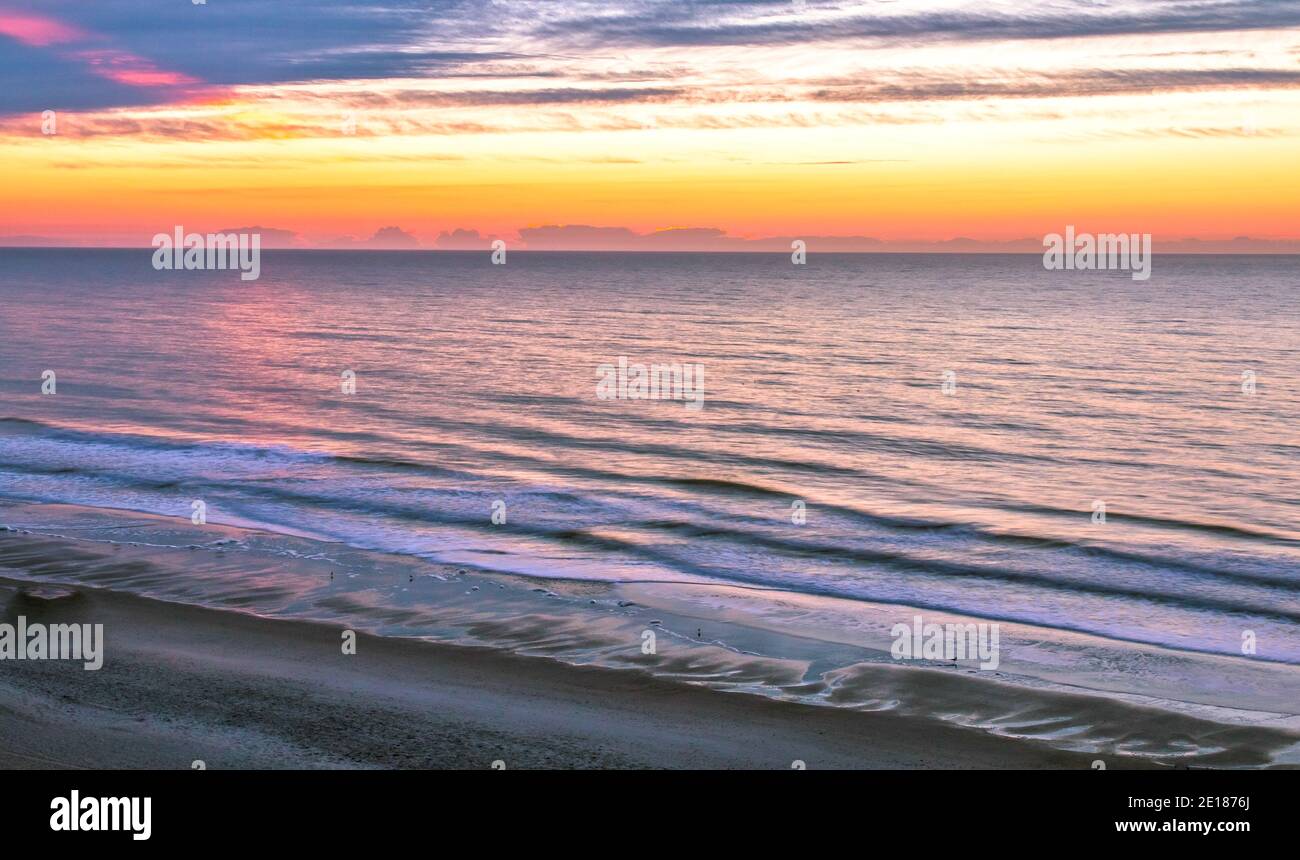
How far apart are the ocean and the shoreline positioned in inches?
20.1

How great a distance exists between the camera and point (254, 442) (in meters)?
32.7

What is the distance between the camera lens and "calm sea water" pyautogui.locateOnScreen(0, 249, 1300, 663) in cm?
1991

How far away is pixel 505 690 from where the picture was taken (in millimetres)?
13227

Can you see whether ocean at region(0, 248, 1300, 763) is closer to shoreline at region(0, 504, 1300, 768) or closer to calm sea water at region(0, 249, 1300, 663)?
calm sea water at region(0, 249, 1300, 663)

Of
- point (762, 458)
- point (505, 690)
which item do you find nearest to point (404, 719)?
point (505, 690)

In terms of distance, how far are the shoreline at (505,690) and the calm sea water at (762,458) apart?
3.25 meters

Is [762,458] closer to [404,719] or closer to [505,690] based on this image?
[505,690]

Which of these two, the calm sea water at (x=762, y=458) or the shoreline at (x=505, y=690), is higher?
the calm sea water at (x=762, y=458)

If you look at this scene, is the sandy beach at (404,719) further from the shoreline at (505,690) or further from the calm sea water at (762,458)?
the calm sea water at (762,458)

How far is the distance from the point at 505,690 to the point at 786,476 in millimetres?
15635

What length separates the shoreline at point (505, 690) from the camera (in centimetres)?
1134

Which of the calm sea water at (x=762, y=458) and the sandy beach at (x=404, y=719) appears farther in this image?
the calm sea water at (x=762, y=458)

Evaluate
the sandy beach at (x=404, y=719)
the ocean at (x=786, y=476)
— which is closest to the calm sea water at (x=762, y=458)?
the ocean at (x=786, y=476)

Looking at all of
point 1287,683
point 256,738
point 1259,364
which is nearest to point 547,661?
point 256,738
